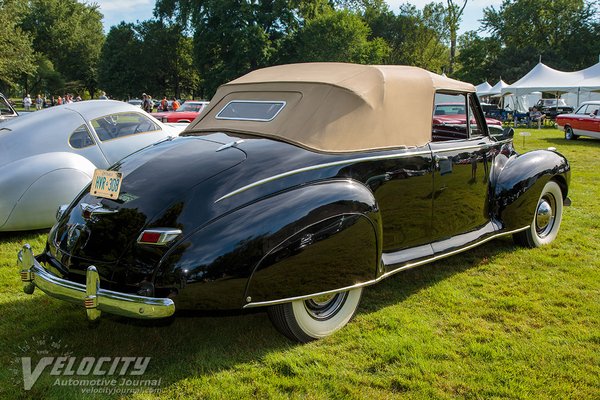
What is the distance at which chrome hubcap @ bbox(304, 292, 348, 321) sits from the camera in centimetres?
311

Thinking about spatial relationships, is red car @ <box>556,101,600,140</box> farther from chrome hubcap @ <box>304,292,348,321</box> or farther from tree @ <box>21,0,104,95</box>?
tree @ <box>21,0,104,95</box>

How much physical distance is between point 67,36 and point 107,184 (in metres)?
64.9

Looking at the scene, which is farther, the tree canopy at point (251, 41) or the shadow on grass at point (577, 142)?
the tree canopy at point (251, 41)

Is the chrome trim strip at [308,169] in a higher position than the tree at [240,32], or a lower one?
lower

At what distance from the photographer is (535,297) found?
12.9 feet

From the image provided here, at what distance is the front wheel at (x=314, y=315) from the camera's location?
9.71 ft

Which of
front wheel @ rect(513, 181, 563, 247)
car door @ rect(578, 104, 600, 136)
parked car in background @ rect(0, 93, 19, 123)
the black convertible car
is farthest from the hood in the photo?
car door @ rect(578, 104, 600, 136)

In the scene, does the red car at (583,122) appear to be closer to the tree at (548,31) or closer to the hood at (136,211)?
the hood at (136,211)

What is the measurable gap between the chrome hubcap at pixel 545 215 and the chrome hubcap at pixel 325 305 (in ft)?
9.37

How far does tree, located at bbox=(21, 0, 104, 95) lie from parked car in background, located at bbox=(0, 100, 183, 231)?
193 feet

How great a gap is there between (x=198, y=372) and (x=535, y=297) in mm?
2755

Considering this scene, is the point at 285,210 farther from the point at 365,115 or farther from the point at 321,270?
the point at 365,115

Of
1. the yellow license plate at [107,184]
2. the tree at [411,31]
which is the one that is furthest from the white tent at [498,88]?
the yellow license plate at [107,184]

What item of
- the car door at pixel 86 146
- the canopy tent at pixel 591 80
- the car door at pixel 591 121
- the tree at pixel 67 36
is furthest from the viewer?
the tree at pixel 67 36
